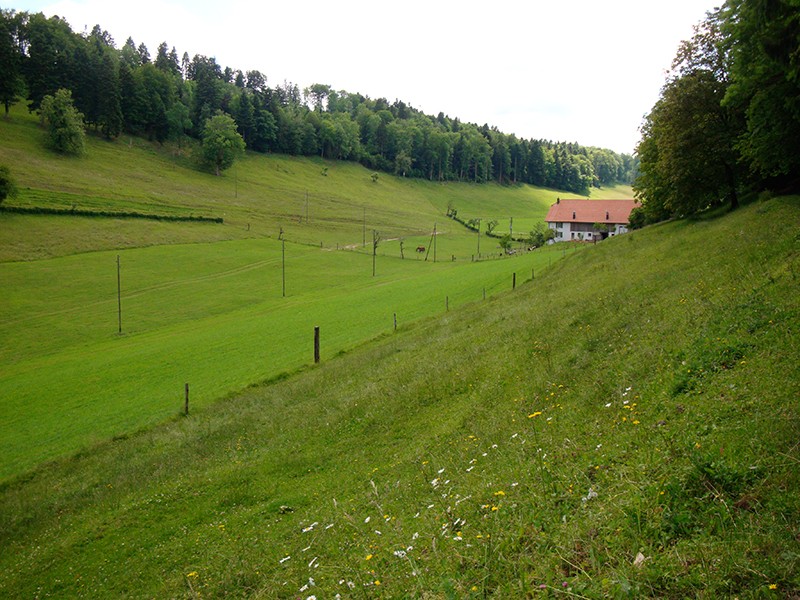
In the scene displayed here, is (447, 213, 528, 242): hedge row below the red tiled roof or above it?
below

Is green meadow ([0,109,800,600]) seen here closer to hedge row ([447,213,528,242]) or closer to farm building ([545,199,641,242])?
farm building ([545,199,641,242])

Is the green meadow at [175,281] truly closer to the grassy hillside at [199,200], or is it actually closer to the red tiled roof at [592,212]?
the grassy hillside at [199,200]

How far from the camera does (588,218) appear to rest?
110m

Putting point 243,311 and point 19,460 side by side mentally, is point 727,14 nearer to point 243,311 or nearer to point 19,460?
point 19,460

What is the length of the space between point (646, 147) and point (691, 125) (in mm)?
10326

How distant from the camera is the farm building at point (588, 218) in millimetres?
106750

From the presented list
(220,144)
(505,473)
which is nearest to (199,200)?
(220,144)

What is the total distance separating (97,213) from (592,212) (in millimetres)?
101706

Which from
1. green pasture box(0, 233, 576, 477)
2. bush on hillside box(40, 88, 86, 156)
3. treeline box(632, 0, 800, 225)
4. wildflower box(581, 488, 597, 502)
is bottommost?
green pasture box(0, 233, 576, 477)

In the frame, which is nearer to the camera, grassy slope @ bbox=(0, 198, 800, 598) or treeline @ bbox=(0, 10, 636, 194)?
grassy slope @ bbox=(0, 198, 800, 598)

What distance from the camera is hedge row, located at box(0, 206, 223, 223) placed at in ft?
250

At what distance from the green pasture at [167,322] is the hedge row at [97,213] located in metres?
13.0

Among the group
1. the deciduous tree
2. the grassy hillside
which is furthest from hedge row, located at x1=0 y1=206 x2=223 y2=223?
the deciduous tree

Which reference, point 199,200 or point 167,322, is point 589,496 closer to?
point 167,322
